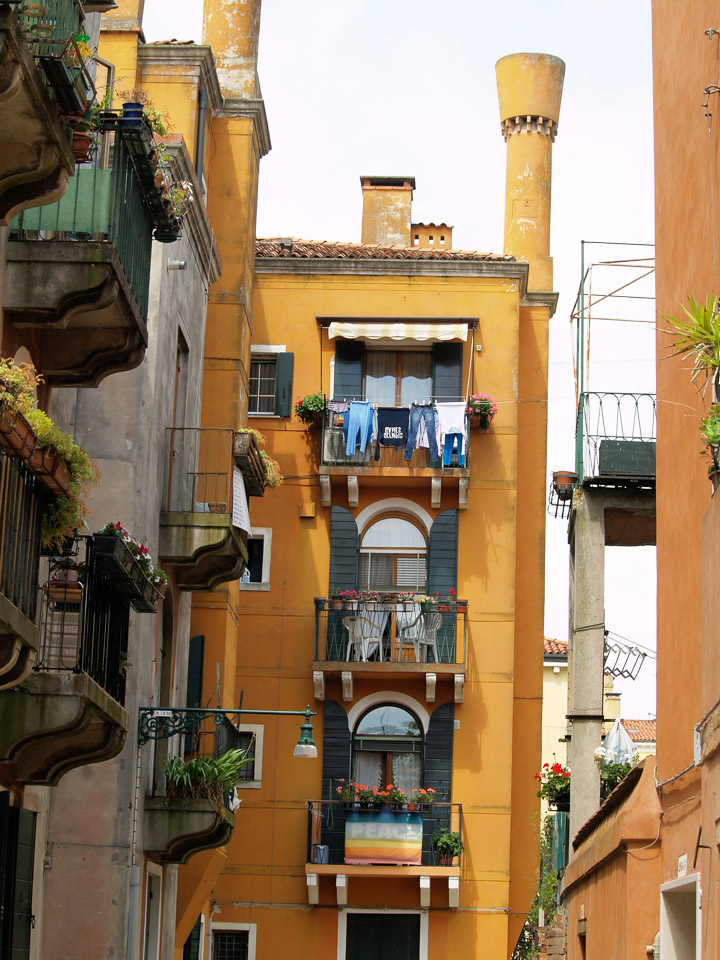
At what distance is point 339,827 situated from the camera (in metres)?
25.8

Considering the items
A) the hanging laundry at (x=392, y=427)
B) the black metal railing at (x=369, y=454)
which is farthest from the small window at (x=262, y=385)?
the hanging laundry at (x=392, y=427)

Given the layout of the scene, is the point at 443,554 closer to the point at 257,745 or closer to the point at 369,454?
the point at 369,454

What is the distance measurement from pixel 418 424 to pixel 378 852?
748 cm

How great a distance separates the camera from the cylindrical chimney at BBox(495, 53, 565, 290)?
31500 mm

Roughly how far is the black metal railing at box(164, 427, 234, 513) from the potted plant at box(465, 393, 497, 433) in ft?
32.0

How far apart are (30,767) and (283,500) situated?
15.9m

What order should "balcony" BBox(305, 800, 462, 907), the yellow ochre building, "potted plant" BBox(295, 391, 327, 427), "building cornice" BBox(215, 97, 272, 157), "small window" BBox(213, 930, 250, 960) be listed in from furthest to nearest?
"potted plant" BBox(295, 391, 327, 427)
"small window" BBox(213, 930, 250, 960)
the yellow ochre building
"balcony" BBox(305, 800, 462, 907)
"building cornice" BBox(215, 97, 272, 157)

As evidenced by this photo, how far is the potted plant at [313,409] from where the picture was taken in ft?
89.0

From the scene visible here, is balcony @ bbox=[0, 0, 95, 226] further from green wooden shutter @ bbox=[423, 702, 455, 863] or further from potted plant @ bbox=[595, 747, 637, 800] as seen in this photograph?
green wooden shutter @ bbox=[423, 702, 455, 863]

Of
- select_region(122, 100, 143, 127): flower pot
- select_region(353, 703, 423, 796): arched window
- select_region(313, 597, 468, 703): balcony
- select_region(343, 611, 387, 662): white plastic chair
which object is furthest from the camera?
select_region(353, 703, 423, 796): arched window

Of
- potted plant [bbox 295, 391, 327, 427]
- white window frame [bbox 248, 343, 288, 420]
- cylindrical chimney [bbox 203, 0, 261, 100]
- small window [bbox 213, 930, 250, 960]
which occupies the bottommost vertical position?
small window [bbox 213, 930, 250, 960]

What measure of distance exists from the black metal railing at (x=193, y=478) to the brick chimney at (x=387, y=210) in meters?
14.8

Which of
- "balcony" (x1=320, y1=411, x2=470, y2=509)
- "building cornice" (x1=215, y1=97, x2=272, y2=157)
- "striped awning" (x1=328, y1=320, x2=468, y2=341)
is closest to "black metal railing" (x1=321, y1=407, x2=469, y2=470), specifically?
"balcony" (x1=320, y1=411, x2=470, y2=509)

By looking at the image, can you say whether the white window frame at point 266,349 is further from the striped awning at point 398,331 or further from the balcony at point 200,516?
the balcony at point 200,516
